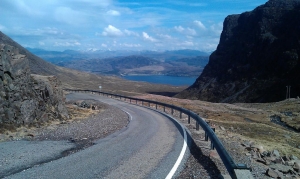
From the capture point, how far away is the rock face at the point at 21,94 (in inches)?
533

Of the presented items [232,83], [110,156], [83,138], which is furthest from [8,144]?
A: [232,83]

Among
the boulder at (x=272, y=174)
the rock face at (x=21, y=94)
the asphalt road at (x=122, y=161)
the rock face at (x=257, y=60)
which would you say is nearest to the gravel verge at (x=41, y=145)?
the asphalt road at (x=122, y=161)

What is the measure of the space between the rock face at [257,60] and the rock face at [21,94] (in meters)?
73.7

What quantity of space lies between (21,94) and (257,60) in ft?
345

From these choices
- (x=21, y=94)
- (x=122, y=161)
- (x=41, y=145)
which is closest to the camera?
(x=122, y=161)

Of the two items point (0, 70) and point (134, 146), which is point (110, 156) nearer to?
point (134, 146)

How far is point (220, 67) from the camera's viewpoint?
124 meters

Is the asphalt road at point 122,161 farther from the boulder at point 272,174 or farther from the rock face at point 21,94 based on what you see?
the rock face at point 21,94

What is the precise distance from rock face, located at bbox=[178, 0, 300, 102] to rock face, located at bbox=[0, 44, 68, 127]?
7368cm

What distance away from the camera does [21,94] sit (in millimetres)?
14734

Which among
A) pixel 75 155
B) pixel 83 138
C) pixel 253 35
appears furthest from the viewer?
pixel 253 35

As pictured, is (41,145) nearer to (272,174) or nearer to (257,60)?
(272,174)

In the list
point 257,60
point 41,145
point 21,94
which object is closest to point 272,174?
point 41,145

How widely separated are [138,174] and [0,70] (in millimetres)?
10473
